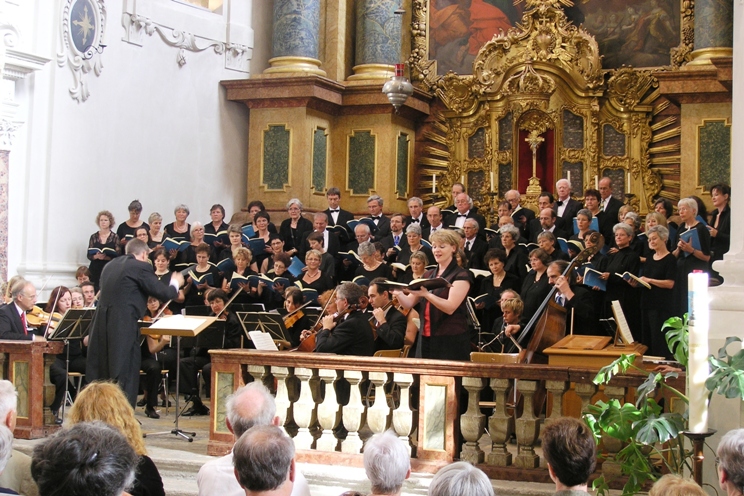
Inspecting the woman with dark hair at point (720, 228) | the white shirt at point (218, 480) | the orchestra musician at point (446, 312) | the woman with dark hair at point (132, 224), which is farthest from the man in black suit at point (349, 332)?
the woman with dark hair at point (132, 224)

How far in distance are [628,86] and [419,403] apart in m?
8.35

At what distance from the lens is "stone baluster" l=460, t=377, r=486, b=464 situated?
6375mm

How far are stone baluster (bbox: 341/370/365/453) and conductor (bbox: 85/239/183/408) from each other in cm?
185

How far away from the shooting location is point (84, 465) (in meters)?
2.91

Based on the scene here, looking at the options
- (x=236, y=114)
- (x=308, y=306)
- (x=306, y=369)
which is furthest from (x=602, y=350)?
(x=236, y=114)

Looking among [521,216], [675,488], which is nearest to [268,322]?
[521,216]

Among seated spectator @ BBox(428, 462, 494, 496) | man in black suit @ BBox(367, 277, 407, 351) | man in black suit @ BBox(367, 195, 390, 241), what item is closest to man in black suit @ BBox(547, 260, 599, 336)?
man in black suit @ BBox(367, 277, 407, 351)

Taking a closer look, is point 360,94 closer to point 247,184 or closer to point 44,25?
point 247,184

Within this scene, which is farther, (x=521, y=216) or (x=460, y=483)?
(x=521, y=216)

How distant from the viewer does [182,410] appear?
31.7 feet

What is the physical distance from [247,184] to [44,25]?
3717 mm

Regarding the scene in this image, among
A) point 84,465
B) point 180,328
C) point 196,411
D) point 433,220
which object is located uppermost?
point 433,220

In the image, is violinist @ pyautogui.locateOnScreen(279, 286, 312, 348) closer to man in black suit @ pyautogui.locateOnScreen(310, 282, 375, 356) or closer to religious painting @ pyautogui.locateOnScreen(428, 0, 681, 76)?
man in black suit @ pyautogui.locateOnScreen(310, 282, 375, 356)

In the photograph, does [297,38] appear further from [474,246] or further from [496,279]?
[496,279]
